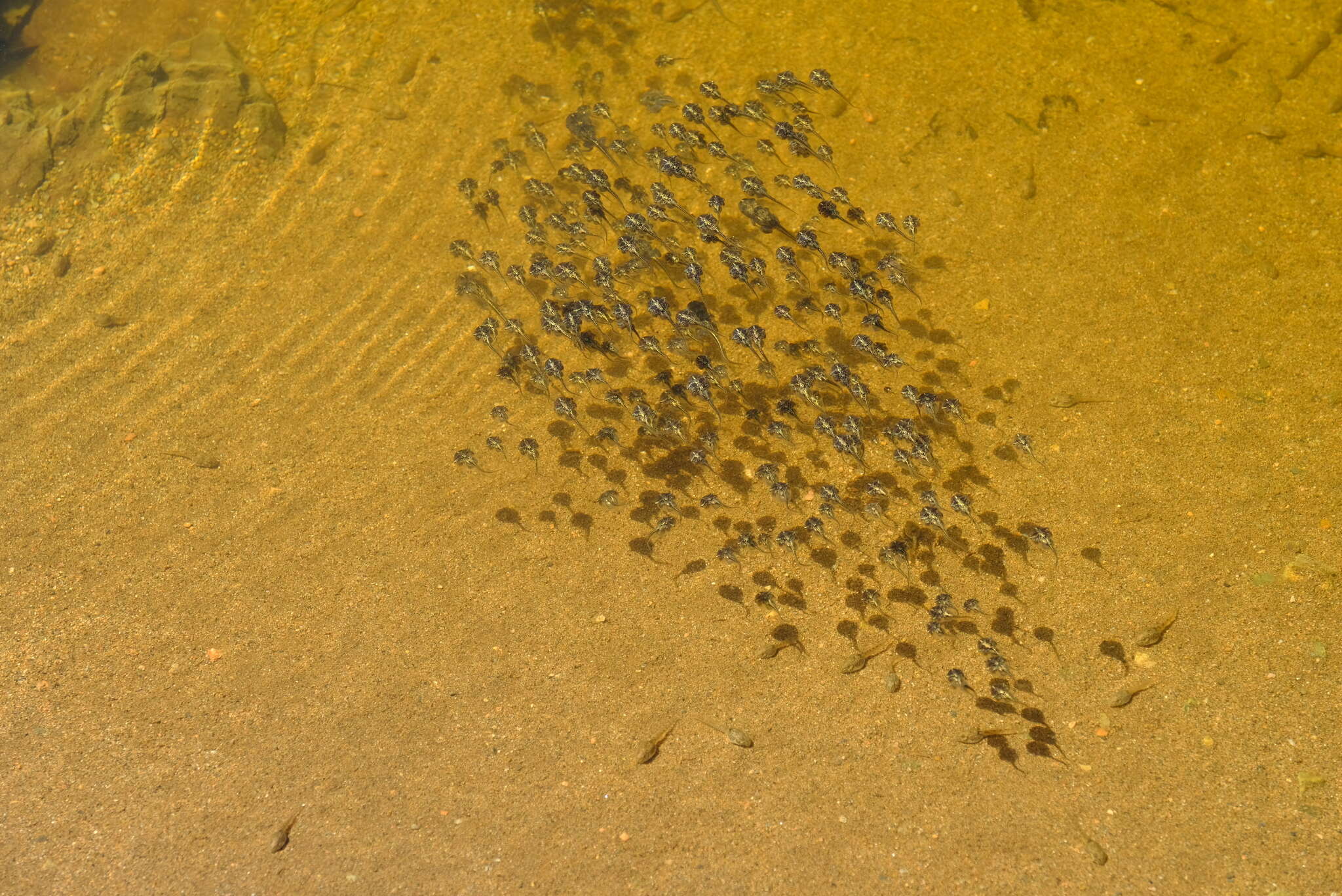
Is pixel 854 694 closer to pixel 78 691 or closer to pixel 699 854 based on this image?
pixel 699 854

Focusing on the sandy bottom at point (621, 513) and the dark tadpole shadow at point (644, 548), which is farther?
the dark tadpole shadow at point (644, 548)

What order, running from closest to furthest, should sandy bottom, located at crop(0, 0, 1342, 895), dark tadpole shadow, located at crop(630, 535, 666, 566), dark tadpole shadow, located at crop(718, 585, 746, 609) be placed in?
sandy bottom, located at crop(0, 0, 1342, 895)
dark tadpole shadow, located at crop(718, 585, 746, 609)
dark tadpole shadow, located at crop(630, 535, 666, 566)

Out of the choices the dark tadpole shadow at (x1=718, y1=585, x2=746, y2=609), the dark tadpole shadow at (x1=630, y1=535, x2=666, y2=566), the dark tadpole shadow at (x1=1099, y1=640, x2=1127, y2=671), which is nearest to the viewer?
Result: the dark tadpole shadow at (x1=1099, y1=640, x2=1127, y2=671)

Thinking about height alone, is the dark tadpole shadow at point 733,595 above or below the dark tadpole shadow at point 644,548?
above

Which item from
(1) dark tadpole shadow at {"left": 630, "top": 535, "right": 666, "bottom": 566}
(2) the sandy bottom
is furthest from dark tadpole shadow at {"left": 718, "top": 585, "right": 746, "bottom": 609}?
(1) dark tadpole shadow at {"left": 630, "top": 535, "right": 666, "bottom": 566}

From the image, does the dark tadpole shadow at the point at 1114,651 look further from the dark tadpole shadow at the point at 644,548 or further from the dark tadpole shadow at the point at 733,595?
the dark tadpole shadow at the point at 644,548

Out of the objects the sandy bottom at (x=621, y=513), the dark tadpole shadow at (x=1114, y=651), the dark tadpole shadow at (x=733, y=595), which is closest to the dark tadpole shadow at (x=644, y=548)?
the sandy bottom at (x=621, y=513)

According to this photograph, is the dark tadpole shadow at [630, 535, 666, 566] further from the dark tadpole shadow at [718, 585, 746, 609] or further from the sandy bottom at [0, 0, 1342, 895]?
the dark tadpole shadow at [718, 585, 746, 609]

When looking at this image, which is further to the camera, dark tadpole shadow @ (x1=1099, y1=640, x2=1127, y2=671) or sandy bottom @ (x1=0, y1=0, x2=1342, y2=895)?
dark tadpole shadow @ (x1=1099, y1=640, x2=1127, y2=671)

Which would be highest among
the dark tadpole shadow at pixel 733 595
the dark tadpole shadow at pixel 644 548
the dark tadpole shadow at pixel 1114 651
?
the dark tadpole shadow at pixel 1114 651
